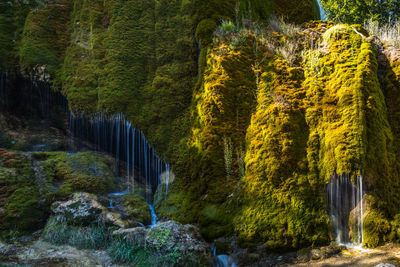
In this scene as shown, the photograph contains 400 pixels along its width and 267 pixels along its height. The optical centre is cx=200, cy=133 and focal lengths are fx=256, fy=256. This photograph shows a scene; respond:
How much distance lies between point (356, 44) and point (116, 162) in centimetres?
821

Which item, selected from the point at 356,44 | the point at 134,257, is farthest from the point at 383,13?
the point at 134,257

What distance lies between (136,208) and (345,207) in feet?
17.2

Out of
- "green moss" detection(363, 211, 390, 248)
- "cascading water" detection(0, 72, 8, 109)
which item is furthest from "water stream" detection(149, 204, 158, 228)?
"cascading water" detection(0, 72, 8, 109)

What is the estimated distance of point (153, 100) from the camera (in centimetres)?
898

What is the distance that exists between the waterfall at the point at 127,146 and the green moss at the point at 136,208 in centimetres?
95

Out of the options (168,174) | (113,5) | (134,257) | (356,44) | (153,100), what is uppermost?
(113,5)

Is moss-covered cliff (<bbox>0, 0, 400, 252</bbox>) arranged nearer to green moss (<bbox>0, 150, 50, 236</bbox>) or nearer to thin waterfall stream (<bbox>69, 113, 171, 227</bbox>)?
thin waterfall stream (<bbox>69, 113, 171, 227</bbox>)

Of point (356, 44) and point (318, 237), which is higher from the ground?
point (356, 44)

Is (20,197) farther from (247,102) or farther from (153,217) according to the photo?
(247,102)

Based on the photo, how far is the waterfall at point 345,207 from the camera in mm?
4949

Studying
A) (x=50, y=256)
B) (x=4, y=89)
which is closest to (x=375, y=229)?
(x=50, y=256)

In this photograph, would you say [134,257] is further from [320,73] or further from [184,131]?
[320,73]

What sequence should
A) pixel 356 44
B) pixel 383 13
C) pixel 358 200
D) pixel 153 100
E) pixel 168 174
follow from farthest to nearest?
pixel 383 13 < pixel 153 100 < pixel 168 174 < pixel 356 44 < pixel 358 200

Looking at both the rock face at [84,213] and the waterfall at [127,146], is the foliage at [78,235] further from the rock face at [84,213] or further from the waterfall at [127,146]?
the waterfall at [127,146]
